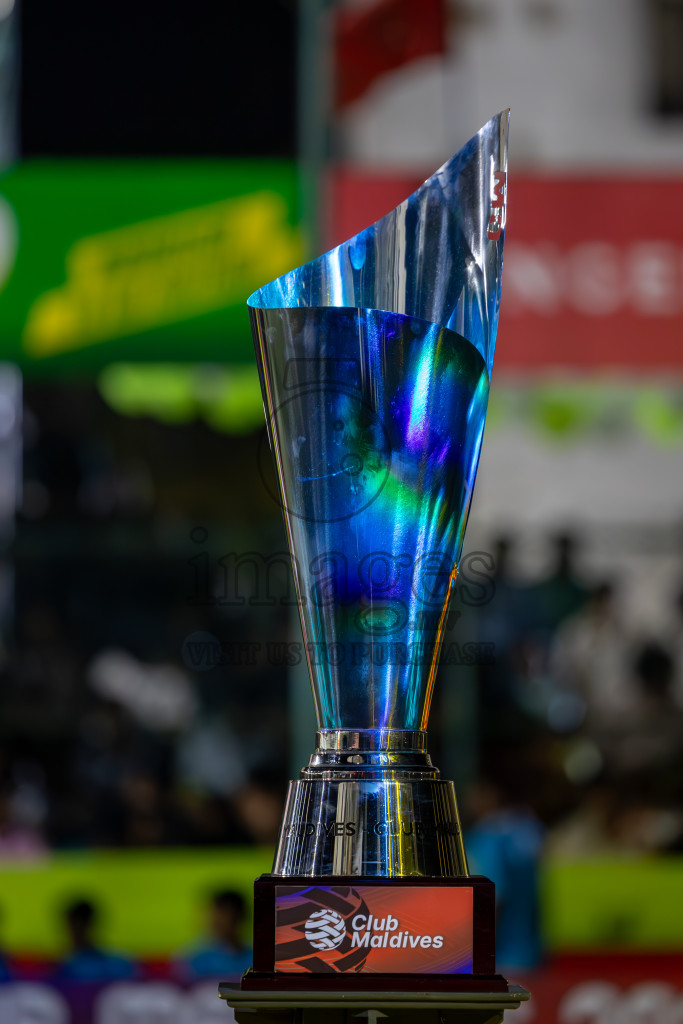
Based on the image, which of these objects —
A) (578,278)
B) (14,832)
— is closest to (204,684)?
(14,832)

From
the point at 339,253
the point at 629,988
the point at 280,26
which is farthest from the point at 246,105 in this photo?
the point at 339,253

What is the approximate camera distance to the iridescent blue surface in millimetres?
1032

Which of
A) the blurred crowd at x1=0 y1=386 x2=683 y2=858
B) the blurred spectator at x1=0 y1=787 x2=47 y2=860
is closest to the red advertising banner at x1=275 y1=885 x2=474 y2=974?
the blurred crowd at x1=0 y1=386 x2=683 y2=858

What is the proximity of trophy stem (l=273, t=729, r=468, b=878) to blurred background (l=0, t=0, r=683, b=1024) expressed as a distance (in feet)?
6.86

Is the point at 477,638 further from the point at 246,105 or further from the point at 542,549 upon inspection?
the point at 246,105

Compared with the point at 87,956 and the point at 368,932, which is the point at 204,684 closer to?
the point at 87,956

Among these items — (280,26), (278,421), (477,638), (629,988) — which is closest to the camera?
(278,421)

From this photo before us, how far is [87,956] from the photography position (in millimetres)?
3324

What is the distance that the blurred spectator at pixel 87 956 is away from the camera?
10.7ft

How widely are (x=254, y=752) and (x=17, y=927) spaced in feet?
2.75

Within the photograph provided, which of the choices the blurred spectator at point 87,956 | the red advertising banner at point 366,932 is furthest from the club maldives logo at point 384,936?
the blurred spectator at point 87,956

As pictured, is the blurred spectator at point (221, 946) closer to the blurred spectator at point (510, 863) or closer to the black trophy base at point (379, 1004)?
the blurred spectator at point (510, 863)

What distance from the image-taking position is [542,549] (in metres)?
4.01

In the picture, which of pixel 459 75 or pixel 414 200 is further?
pixel 459 75
